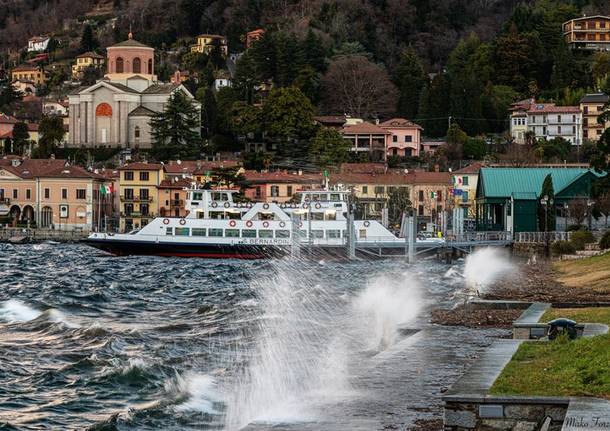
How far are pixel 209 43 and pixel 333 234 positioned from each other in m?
104

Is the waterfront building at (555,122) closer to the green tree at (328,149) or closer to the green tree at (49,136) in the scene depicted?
the green tree at (328,149)

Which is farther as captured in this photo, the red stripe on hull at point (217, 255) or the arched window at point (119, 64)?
the arched window at point (119, 64)

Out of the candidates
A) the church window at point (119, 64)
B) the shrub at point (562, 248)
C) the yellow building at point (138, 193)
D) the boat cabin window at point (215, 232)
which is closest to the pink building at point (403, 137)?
the yellow building at point (138, 193)

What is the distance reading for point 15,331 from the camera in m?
33.1

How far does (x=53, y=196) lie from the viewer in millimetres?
114188

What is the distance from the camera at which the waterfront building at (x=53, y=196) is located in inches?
4459

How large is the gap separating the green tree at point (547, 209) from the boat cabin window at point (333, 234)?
39.8 ft

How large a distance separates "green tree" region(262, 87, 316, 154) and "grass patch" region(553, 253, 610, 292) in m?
64.1

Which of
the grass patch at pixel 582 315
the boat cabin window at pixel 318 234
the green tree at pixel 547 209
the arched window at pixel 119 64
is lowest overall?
the grass patch at pixel 582 315

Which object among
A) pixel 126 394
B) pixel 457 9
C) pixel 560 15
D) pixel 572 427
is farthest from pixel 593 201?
pixel 457 9

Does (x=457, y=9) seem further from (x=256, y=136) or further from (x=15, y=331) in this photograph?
(x=15, y=331)

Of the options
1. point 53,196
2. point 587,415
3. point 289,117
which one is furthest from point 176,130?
point 587,415

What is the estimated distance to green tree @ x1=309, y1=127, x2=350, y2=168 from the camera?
117 m

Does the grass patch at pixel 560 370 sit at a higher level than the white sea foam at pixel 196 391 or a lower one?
higher
